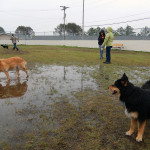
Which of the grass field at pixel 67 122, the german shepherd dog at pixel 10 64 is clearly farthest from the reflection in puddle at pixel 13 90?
the german shepherd dog at pixel 10 64

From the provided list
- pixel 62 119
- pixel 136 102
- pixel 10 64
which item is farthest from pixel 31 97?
pixel 136 102

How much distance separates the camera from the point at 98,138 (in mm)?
2646

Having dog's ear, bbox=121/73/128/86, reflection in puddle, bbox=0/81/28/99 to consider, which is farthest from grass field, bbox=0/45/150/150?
dog's ear, bbox=121/73/128/86

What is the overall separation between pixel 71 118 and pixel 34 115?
2.92ft

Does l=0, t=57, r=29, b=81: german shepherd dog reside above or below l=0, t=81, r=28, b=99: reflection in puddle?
above

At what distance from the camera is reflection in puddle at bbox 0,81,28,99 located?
15.1 feet

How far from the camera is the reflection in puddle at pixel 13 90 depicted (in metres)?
4.60

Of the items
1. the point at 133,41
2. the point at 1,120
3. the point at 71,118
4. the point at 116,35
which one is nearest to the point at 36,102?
the point at 1,120

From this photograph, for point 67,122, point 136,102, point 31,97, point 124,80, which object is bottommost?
point 67,122

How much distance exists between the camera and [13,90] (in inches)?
198

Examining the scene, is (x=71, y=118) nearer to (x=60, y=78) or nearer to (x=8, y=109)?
(x=8, y=109)

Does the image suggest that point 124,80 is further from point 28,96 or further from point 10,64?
point 10,64

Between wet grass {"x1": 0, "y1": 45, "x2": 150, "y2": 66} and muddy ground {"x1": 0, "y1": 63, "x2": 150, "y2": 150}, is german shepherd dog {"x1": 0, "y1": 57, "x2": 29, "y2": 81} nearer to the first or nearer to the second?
muddy ground {"x1": 0, "y1": 63, "x2": 150, "y2": 150}

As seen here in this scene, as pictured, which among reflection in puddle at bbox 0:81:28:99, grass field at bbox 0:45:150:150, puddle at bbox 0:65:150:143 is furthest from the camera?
reflection in puddle at bbox 0:81:28:99
